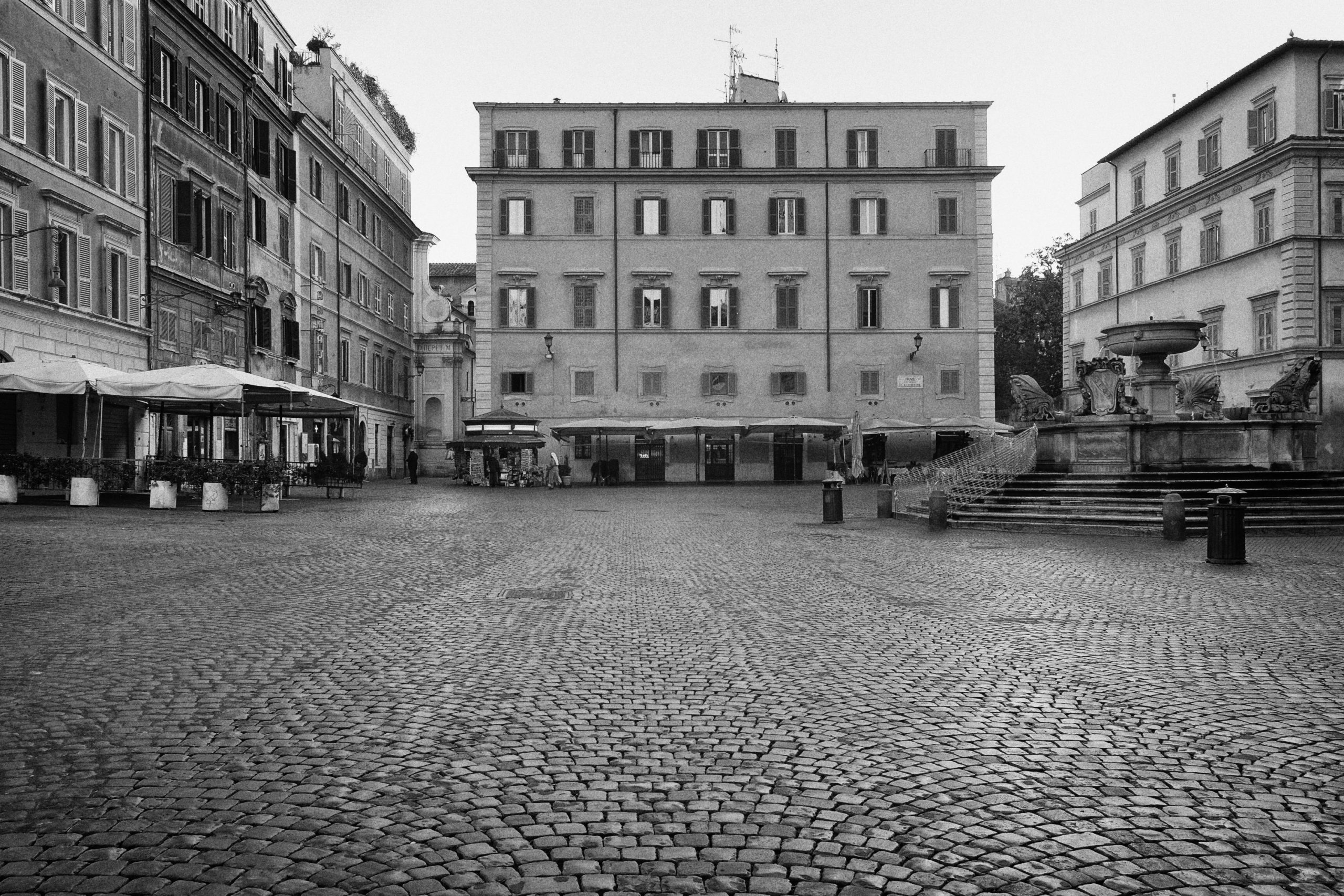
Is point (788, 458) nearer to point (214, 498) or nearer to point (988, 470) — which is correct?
point (988, 470)

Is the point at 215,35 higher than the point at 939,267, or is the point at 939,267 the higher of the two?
the point at 215,35

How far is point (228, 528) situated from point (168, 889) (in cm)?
1621

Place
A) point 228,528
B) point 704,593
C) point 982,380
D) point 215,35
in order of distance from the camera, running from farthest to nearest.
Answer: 1. point 982,380
2. point 215,35
3. point 228,528
4. point 704,593

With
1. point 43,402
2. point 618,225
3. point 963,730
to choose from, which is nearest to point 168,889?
point 963,730

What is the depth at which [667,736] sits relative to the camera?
5.36m

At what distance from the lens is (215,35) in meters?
34.2

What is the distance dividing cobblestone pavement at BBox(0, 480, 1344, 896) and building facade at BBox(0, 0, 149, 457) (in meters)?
15.8

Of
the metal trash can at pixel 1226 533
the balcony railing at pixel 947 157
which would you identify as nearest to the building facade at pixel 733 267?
the balcony railing at pixel 947 157

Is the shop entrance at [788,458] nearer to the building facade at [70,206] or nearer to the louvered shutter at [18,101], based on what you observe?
the building facade at [70,206]

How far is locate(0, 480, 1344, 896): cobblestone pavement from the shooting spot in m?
3.70

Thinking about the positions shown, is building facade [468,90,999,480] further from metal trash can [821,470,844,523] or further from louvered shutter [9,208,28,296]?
metal trash can [821,470,844,523]

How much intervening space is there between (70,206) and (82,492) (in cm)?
834

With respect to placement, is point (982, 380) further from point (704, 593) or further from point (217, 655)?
point (217, 655)

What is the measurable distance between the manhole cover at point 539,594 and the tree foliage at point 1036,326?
207ft
